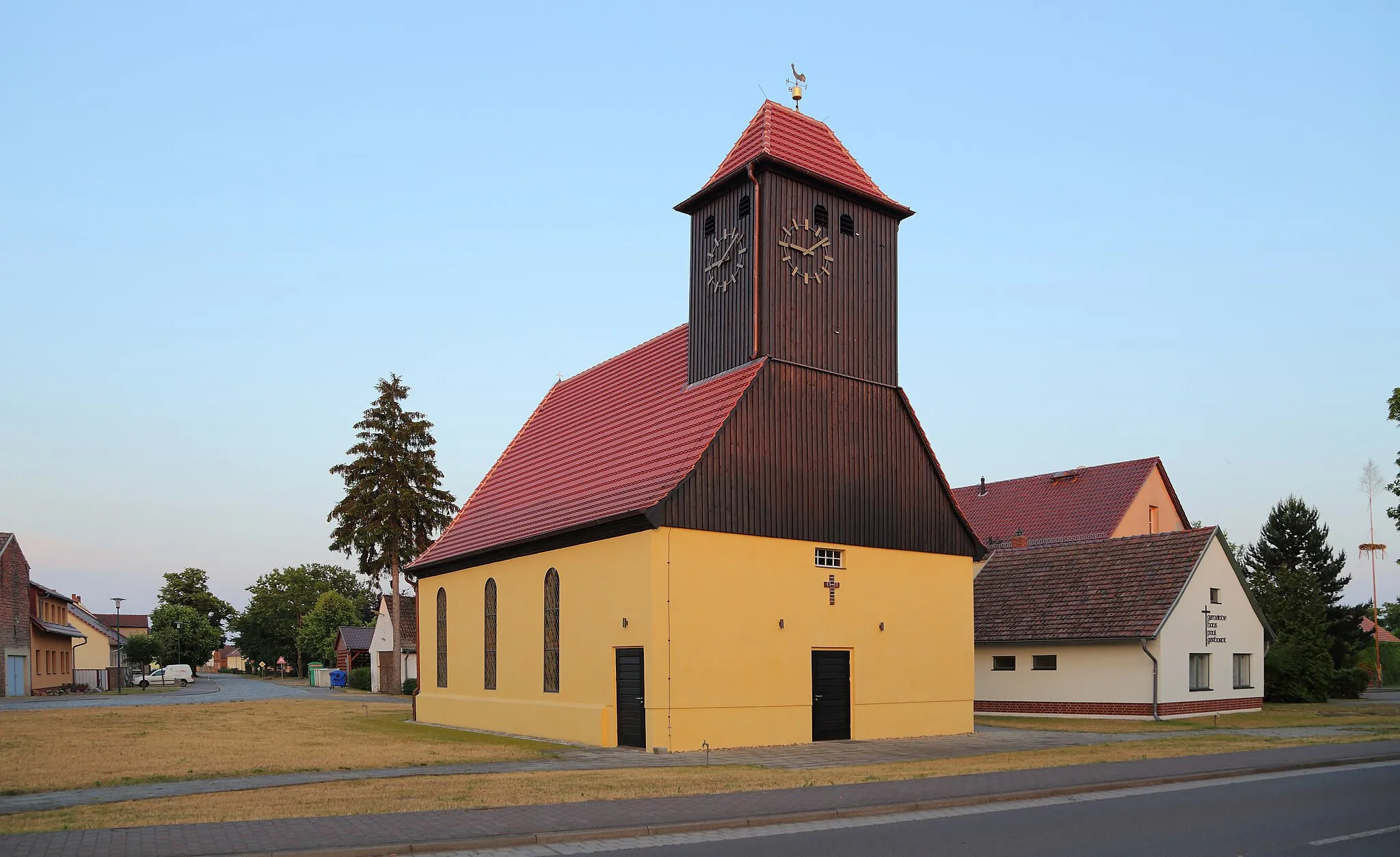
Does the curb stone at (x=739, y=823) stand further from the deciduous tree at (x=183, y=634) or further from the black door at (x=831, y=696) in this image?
the deciduous tree at (x=183, y=634)

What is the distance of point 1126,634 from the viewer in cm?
3039

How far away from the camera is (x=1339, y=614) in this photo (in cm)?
4966

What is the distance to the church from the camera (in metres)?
22.9

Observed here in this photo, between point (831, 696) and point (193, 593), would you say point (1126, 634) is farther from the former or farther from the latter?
point (193, 593)

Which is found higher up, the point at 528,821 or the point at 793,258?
the point at 793,258

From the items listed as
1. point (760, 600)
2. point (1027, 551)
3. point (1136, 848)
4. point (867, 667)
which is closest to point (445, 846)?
point (1136, 848)

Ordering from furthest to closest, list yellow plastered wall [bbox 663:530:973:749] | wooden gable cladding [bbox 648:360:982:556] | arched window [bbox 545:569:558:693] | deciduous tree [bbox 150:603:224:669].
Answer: deciduous tree [bbox 150:603:224:669] < arched window [bbox 545:569:558:693] < wooden gable cladding [bbox 648:360:982:556] < yellow plastered wall [bbox 663:530:973:749]

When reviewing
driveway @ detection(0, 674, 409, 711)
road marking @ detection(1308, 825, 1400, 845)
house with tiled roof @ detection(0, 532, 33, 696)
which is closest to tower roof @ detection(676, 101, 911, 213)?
road marking @ detection(1308, 825, 1400, 845)

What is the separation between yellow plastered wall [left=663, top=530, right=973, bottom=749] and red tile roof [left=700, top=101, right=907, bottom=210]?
8727 millimetres

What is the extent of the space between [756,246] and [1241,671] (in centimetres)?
2121

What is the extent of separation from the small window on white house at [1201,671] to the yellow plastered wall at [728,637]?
850cm

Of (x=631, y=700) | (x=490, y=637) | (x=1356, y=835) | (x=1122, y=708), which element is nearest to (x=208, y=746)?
(x=490, y=637)

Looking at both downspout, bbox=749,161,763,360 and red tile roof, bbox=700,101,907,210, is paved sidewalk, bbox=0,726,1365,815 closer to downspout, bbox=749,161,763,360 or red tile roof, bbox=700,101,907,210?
downspout, bbox=749,161,763,360

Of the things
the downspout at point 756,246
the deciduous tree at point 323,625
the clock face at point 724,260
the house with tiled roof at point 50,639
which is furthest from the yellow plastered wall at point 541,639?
the deciduous tree at point 323,625
